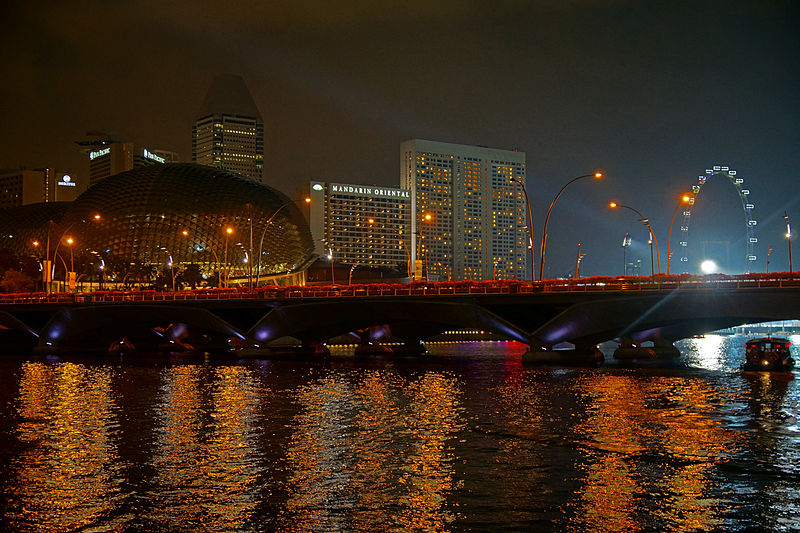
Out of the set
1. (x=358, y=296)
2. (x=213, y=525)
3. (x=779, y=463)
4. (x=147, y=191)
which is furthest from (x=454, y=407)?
(x=147, y=191)

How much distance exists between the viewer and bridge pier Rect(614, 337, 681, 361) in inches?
3554

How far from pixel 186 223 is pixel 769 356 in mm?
122763

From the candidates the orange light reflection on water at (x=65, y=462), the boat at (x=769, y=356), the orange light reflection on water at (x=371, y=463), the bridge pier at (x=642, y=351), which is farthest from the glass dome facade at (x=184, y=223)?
the orange light reflection on water at (x=371, y=463)

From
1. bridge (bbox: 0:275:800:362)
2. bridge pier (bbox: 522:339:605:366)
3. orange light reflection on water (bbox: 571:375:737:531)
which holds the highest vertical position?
bridge (bbox: 0:275:800:362)

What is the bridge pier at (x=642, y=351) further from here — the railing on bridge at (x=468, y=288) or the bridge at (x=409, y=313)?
the railing on bridge at (x=468, y=288)

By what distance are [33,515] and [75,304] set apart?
299ft

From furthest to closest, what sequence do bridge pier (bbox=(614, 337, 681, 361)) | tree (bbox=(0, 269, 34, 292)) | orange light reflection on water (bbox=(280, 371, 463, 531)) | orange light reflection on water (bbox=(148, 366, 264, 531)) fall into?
tree (bbox=(0, 269, 34, 292)) < bridge pier (bbox=(614, 337, 681, 361)) < orange light reflection on water (bbox=(148, 366, 264, 531)) < orange light reflection on water (bbox=(280, 371, 463, 531))

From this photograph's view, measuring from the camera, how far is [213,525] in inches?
776

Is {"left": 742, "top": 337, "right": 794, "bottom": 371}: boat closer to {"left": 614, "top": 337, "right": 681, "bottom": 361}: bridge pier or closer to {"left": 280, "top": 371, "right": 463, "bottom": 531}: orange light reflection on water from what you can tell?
{"left": 614, "top": 337, "right": 681, "bottom": 361}: bridge pier

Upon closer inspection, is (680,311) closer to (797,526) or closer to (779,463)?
(779,463)

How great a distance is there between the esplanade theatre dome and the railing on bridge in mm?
56932

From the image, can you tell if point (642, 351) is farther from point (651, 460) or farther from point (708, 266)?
point (651, 460)

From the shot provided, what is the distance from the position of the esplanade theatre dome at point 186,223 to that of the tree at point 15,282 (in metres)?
16.9

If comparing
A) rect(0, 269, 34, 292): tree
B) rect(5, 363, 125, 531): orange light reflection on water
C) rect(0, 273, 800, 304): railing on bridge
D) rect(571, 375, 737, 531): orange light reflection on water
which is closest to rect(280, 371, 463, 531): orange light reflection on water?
rect(571, 375, 737, 531): orange light reflection on water
